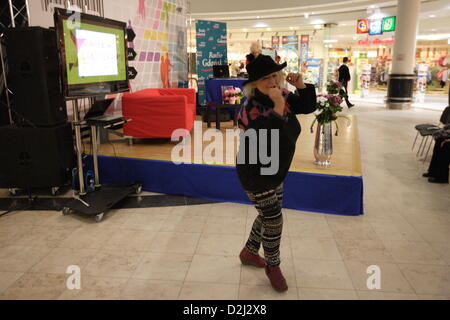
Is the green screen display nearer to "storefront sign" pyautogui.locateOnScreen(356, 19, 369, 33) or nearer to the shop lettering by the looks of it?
the shop lettering

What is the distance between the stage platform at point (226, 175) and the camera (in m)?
3.59

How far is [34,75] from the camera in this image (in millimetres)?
3729

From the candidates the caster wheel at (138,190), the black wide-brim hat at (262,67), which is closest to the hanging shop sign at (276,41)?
the caster wheel at (138,190)

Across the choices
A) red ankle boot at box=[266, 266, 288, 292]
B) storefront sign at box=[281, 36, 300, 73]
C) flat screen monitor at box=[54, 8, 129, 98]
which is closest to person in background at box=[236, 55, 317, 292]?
red ankle boot at box=[266, 266, 288, 292]

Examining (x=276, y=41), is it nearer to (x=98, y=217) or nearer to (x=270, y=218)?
(x=98, y=217)

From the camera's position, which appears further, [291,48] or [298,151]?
[291,48]

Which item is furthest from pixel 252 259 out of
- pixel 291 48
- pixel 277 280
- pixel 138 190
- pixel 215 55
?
pixel 291 48

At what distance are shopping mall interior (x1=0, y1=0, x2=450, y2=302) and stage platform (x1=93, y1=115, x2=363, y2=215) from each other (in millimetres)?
15

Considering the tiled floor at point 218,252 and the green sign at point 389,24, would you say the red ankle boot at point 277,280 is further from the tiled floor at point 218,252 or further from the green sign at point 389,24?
the green sign at point 389,24

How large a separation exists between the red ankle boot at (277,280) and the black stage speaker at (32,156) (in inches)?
107

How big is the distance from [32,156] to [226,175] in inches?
81.6

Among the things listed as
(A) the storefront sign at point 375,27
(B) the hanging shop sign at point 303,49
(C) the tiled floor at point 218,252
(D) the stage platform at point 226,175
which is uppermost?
(A) the storefront sign at point 375,27

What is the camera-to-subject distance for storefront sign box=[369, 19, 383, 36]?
14.1 meters
